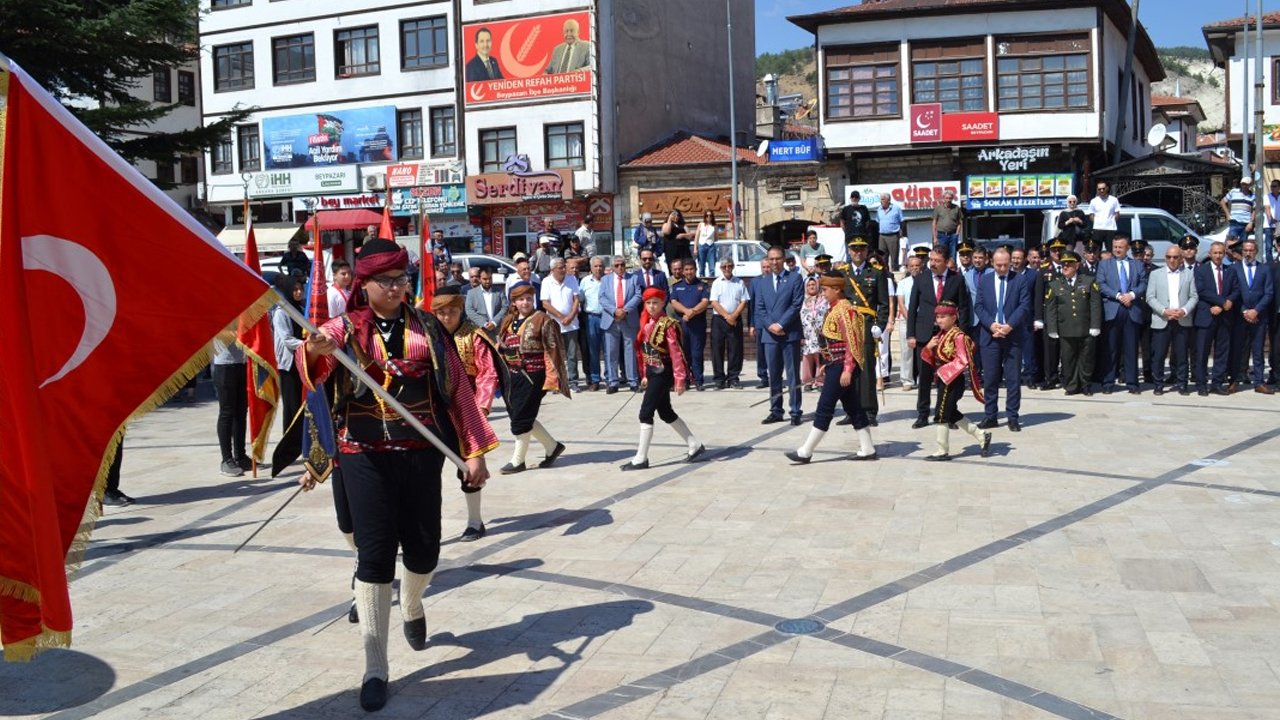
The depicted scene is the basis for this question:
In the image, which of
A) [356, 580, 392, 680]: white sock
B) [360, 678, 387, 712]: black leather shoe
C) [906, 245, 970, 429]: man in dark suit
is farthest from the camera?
[906, 245, 970, 429]: man in dark suit

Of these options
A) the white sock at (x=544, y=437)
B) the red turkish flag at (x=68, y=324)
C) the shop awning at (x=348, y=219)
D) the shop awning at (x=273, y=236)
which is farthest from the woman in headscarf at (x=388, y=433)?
the shop awning at (x=273, y=236)

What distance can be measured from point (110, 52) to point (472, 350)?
15.6 meters

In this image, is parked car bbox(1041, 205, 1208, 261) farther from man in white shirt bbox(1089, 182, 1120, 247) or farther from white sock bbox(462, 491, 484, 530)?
white sock bbox(462, 491, 484, 530)

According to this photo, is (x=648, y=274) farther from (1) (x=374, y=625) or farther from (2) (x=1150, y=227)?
(1) (x=374, y=625)

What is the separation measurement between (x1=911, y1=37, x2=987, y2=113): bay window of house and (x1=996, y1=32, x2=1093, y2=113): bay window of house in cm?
53

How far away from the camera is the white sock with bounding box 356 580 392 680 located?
5.86 metres

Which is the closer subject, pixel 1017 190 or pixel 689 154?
pixel 1017 190

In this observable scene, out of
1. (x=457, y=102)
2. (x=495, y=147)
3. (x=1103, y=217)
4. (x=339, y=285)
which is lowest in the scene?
(x=339, y=285)

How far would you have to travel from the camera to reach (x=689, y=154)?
41531mm

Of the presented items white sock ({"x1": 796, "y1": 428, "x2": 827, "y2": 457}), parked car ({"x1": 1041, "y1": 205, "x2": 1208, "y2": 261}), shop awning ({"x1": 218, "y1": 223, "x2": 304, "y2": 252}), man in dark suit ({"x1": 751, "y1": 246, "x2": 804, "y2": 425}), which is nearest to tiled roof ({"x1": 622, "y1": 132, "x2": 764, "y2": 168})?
shop awning ({"x1": 218, "y1": 223, "x2": 304, "y2": 252})

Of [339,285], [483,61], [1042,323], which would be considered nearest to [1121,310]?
[1042,323]

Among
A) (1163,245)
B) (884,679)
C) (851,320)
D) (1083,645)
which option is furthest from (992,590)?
(1163,245)

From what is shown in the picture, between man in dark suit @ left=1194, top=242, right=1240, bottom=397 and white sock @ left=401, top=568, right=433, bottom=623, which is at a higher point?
man in dark suit @ left=1194, top=242, right=1240, bottom=397

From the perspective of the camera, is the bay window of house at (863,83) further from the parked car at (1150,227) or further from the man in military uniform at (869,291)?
the man in military uniform at (869,291)
